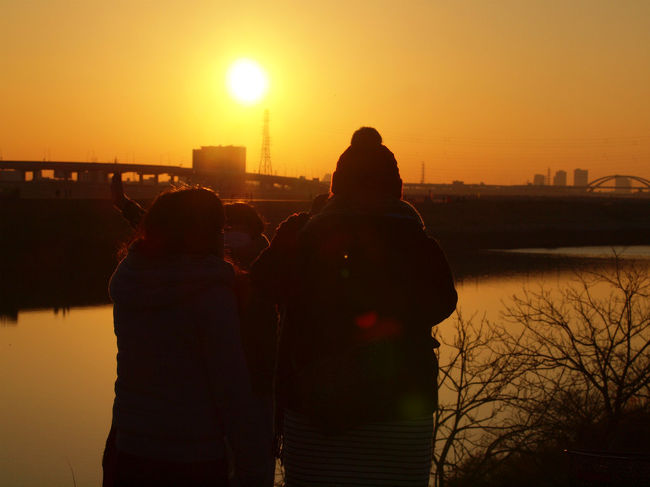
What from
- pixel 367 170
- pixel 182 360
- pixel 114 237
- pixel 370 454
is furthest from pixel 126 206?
pixel 114 237

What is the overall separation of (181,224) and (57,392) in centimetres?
→ 1176

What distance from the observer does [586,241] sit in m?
47.5

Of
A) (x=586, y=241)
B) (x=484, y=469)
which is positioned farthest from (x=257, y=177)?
(x=484, y=469)

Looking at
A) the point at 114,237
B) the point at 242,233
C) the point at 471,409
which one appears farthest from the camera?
the point at 114,237

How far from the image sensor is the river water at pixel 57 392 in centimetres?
945

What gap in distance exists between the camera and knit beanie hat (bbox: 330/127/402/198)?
2035 millimetres

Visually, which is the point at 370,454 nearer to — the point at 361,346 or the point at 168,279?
the point at 361,346

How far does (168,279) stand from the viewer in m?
1.89

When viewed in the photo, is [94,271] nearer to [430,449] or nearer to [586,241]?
[430,449]

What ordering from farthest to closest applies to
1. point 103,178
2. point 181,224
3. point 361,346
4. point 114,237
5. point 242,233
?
point 103,178
point 114,237
point 242,233
point 181,224
point 361,346

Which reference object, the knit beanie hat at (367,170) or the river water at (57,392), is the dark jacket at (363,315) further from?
the river water at (57,392)

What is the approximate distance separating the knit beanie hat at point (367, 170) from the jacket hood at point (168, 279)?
40 cm

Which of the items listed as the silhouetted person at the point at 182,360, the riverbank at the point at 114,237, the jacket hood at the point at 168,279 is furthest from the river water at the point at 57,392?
the jacket hood at the point at 168,279

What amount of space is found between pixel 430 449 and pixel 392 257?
523mm
